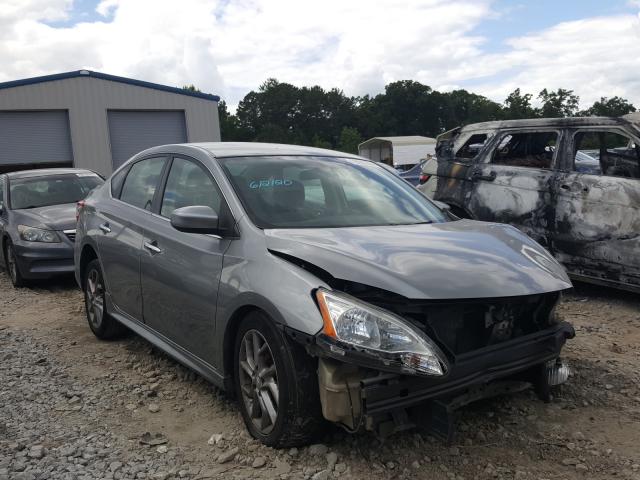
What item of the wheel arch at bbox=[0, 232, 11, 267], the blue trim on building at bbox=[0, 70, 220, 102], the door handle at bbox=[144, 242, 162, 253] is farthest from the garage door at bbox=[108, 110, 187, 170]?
the door handle at bbox=[144, 242, 162, 253]

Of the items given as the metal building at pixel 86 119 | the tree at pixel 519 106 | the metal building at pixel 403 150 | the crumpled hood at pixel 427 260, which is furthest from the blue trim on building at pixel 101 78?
the tree at pixel 519 106

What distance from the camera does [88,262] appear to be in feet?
17.3

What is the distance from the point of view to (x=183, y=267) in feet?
11.9

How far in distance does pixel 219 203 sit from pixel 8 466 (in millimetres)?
1730

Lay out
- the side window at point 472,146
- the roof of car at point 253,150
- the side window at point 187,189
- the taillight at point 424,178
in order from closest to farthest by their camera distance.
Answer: the side window at point 187,189, the roof of car at point 253,150, the side window at point 472,146, the taillight at point 424,178

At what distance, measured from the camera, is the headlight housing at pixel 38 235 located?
7.41 m

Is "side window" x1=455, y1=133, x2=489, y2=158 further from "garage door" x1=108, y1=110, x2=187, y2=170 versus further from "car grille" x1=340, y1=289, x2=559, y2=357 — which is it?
"garage door" x1=108, y1=110, x2=187, y2=170

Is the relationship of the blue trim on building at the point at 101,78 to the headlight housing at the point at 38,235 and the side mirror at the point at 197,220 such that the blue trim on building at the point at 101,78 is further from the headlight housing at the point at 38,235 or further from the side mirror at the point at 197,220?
the side mirror at the point at 197,220

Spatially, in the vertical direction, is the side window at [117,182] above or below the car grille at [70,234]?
above

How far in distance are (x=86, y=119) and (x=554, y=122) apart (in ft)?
62.7

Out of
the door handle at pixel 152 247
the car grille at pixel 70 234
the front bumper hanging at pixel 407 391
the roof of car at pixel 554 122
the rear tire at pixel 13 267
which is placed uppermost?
the roof of car at pixel 554 122

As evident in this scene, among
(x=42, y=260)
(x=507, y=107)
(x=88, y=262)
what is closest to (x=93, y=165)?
(x=42, y=260)

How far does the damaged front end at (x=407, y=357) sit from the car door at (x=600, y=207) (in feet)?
9.99

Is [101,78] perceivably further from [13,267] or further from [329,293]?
[329,293]
